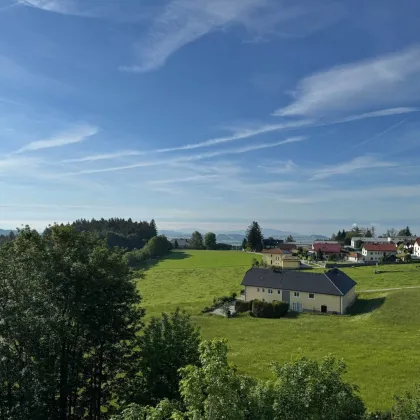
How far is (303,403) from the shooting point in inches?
437

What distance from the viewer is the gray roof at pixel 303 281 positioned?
55625mm

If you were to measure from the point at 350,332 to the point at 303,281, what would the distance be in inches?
655

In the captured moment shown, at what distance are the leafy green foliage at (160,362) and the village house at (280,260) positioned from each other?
73058 millimetres

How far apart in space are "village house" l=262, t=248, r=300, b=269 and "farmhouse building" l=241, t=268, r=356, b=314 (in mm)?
29375

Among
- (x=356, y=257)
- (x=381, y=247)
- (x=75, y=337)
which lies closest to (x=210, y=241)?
(x=381, y=247)

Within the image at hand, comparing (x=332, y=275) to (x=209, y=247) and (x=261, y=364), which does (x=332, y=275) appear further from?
(x=209, y=247)

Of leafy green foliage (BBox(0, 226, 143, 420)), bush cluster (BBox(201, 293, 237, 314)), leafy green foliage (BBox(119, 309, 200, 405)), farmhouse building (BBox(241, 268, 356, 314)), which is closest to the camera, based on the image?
leafy green foliage (BBox(0, 226, 143, 420))

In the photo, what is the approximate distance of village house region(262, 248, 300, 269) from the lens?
91188 mm

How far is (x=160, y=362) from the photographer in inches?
755

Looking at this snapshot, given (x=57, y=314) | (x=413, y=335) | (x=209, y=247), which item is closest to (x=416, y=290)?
(x=413, y=335)

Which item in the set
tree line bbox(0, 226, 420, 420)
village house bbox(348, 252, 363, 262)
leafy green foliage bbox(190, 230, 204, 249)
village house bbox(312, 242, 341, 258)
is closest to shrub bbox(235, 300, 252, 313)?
tree line bbox(0, 226, 420, 420)

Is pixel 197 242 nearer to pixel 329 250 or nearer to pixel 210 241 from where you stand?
pixel 210 241

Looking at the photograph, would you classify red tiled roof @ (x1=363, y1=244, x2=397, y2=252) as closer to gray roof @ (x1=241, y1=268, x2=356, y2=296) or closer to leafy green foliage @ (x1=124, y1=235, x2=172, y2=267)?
gray roof @ (x1=241, y1=268, x2=356, y2=296)

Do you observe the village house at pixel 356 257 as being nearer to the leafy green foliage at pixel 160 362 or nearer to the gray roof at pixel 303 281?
the gray roof at pixel 303 281
